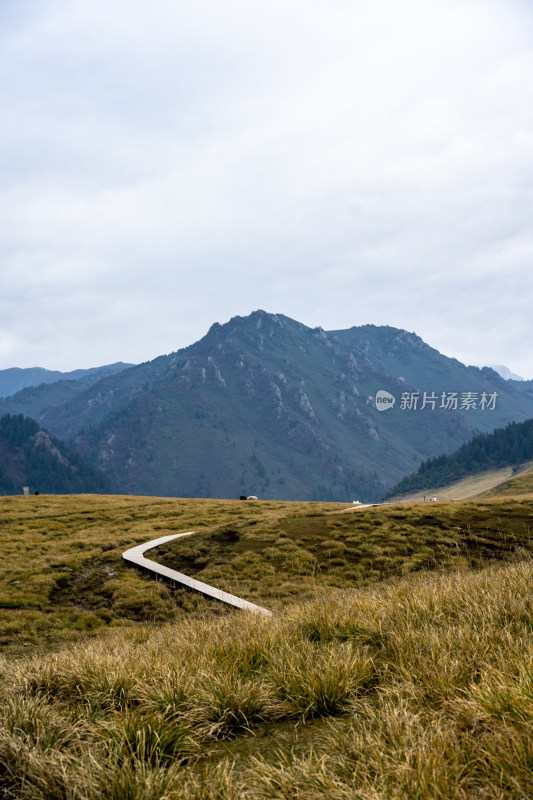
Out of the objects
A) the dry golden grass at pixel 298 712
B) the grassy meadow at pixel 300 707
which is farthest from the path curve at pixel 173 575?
the dry golden grass at pixel 298 712

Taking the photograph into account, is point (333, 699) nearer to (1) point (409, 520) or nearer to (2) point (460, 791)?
(2) point (460, 791)

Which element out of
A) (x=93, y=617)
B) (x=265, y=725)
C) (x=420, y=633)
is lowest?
(x=93, y=617)

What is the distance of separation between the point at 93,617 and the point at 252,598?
210 inches

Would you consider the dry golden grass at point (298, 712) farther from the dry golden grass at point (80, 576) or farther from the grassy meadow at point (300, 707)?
the dry golden grass at point (80, 576)

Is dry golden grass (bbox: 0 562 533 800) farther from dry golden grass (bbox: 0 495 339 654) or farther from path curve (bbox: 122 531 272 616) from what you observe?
dry golden grass (bbox: 0 495 339 654)

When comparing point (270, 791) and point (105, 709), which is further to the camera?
point (105, 709)

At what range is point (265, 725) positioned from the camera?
18.1ft

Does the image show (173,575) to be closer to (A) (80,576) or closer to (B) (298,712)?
(A) (80,576)

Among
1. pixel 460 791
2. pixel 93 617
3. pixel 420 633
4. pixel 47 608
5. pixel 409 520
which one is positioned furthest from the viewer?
pixel 409 520

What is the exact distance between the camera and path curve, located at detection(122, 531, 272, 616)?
1659 cm

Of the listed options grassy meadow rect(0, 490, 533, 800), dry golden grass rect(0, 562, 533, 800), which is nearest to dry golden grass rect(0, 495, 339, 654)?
grassy meadow rect(0, 490, 533, 800)

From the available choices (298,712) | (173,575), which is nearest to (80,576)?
(173,575)

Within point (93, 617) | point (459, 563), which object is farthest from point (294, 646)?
point (459, 563)

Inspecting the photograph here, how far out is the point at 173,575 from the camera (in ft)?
69.6
